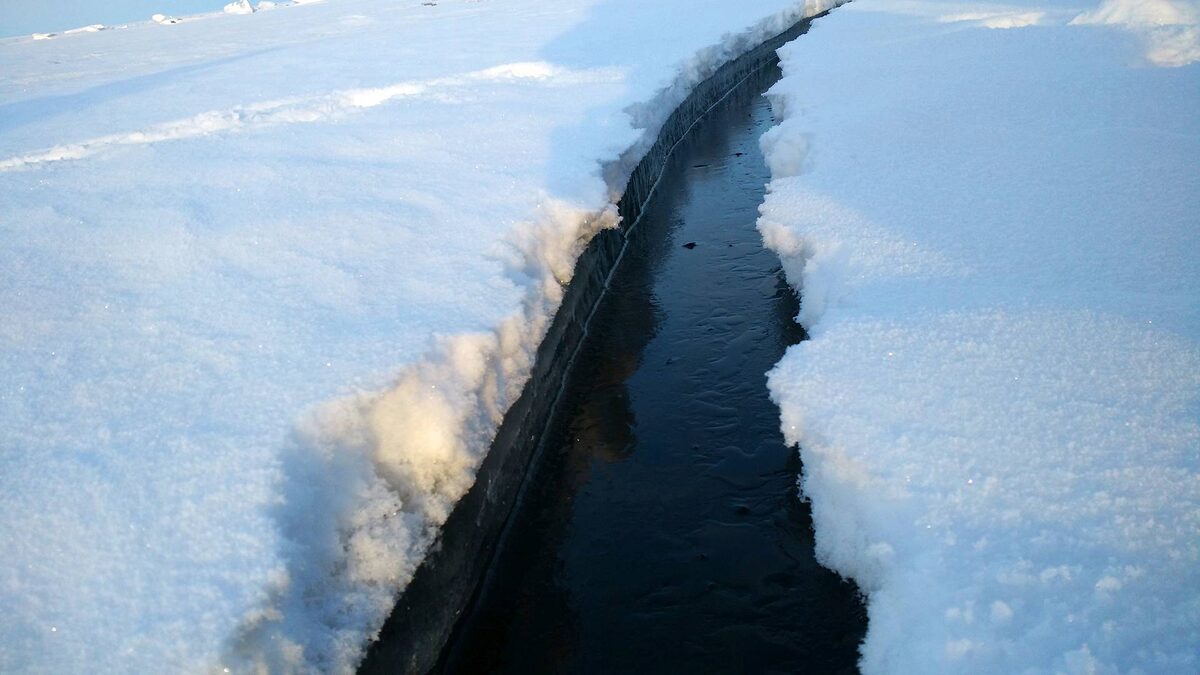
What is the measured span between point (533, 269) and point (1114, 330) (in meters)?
3.40

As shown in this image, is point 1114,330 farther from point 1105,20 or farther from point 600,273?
point 1105,20

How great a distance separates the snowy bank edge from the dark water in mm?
588

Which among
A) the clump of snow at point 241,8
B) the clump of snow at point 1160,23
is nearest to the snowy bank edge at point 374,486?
the clump of snow at point 1160,23

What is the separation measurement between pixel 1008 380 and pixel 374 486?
2.94 meters

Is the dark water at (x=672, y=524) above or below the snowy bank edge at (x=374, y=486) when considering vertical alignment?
below

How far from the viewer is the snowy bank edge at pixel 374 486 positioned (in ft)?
8.80

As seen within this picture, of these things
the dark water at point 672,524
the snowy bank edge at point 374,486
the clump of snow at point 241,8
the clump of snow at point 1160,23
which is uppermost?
the clump of snow at point 241,8

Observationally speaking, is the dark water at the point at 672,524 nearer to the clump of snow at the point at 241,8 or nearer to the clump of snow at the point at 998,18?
the clump of snow at the point at 998,18

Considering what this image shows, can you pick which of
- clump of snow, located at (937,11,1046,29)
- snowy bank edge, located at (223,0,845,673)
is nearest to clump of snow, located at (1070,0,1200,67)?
clump of snow, located at (937,11,1046,29)

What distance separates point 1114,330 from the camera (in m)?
3.62

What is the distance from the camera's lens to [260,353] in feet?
12.4

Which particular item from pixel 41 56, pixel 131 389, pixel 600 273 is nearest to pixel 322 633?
pixel 131 389

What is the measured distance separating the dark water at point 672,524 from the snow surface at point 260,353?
0.69 meters

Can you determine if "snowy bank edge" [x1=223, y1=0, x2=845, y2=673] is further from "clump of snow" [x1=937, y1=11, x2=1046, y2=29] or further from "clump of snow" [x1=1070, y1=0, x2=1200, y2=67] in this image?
"clump of snow" [x1=937, y1=11, x2=1046, y2=29]
